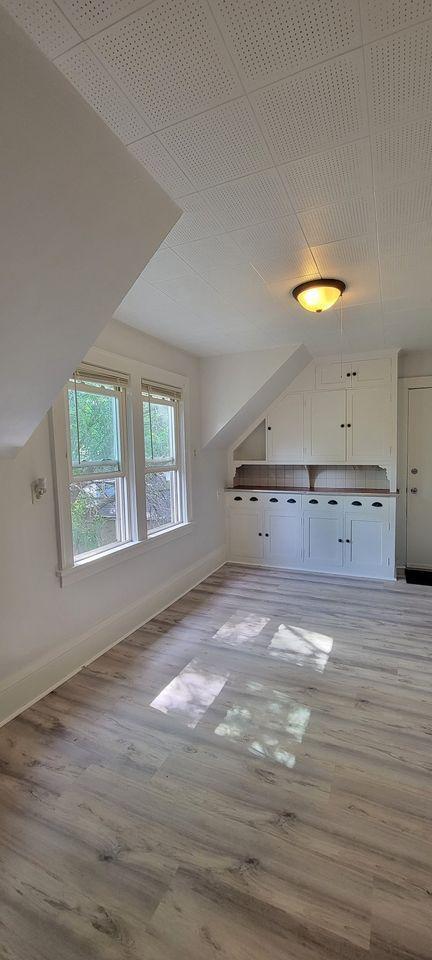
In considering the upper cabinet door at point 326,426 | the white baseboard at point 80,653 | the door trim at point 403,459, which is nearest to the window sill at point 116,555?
the white baseboard at point 80,653

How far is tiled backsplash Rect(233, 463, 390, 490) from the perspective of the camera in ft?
15.0

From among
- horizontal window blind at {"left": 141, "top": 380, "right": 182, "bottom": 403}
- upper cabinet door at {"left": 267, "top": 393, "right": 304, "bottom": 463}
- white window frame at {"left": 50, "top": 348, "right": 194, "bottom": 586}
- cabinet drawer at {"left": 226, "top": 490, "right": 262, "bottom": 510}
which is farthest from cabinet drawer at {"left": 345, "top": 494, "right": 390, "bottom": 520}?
horizontal window blind at {"left": 141, "top": 380, "right": 182, "bottom": 403}

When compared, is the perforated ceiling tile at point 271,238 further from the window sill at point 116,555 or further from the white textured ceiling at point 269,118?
the window sill at point 116,555

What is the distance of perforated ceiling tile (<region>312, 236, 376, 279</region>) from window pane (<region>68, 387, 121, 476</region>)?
1.65m

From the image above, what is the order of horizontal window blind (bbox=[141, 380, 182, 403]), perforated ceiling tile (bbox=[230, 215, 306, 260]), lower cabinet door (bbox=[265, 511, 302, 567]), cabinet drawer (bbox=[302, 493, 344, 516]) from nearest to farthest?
perforated ceiling tile (bbox=[230, 215, 306, 260]) → horizontal window blind (bbox=[141, 380, 182, 403]) → cabinet drawer (bbox=[302, 493, 344, 516]) → lower cabinet door (bbox=[265, 511, 302, 567])

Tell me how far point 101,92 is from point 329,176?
0.87m

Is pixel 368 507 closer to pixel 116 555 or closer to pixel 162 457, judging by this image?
pixel 162 457

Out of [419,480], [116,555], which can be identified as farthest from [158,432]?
[419,480]

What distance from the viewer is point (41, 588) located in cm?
229

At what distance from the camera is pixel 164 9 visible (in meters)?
0.96

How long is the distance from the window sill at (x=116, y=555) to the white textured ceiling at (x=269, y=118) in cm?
181

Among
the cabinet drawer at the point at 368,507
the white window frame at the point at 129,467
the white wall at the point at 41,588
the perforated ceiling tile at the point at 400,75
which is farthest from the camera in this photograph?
the cabinet drawer at the point at 368,507

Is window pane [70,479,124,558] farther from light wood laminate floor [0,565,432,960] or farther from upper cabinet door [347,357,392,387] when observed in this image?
upper cabinet door [347,357,392,387]

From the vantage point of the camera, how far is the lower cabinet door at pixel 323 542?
431cm
